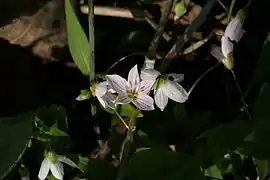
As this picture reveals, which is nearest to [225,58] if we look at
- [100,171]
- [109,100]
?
[109,100]

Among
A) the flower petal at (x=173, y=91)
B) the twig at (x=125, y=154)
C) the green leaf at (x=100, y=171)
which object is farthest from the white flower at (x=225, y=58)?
the green leaf at (x=100, y=171)

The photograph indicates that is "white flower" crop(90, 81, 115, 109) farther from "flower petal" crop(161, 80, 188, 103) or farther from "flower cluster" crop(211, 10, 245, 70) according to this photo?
"flower cluster" crop(211, 10, 245, 70)

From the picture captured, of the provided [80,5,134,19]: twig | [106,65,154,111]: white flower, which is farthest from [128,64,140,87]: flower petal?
[80,5,134,19]: twig

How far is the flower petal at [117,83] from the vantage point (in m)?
1.34

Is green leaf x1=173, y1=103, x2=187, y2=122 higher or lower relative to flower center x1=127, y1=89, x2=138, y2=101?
lower

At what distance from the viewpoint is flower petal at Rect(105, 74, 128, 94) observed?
1345mm

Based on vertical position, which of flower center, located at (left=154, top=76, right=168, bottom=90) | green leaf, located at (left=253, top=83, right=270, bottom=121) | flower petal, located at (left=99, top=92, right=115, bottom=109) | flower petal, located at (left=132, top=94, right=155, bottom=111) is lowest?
green leaf, located at (left=253, top=83, right=270, bottom=121)

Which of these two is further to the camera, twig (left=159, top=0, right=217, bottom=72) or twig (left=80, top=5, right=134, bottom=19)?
twig (left=80, top=5, right=134, bottom=19)

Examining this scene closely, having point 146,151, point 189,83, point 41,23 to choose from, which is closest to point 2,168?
point 146,151

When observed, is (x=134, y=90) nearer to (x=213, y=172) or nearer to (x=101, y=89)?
(x=101, y=89)

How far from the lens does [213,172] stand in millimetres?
1604

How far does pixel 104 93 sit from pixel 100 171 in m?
0.25

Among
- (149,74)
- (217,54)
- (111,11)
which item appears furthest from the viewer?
(111,11)

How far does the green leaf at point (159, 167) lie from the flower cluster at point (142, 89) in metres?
0.16
